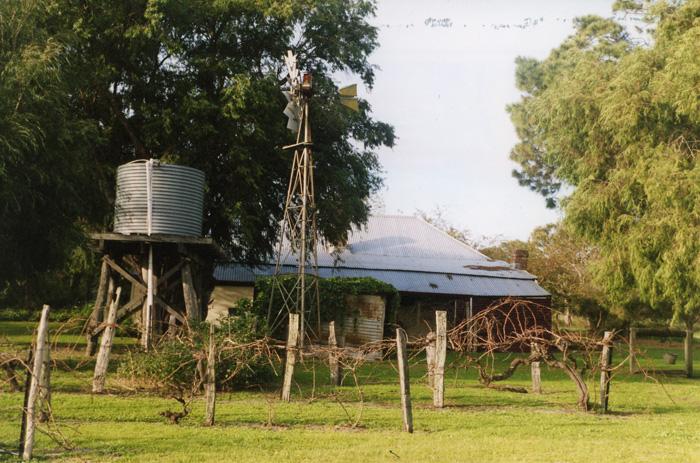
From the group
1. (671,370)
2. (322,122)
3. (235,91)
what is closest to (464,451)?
(235,91)

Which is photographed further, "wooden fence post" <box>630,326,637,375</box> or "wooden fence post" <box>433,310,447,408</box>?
"wooden fence post" <box>433,310,447,408</box>

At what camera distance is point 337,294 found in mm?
29219

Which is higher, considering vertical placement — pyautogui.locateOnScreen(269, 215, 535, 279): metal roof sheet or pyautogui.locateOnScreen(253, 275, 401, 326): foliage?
pyautogui.locateOnScreen(269, 215, 535, 279): metal roof sheet

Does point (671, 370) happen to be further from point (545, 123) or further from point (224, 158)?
point (224, 158)

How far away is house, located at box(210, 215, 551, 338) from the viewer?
35.0m

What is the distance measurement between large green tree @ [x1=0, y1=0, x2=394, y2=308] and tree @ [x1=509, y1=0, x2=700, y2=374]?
274 inches

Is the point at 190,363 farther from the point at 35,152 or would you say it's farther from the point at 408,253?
the point at 408,253

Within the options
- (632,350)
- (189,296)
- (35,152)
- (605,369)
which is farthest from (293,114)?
(632,350)

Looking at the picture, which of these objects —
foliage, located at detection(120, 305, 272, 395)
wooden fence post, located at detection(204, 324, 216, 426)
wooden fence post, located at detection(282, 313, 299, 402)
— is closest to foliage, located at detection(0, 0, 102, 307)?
foliage, located at detection(120, 305, 272, 395)

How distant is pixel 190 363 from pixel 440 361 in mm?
4866

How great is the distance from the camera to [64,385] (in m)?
16.8

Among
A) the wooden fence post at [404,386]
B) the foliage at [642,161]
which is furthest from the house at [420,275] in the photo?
the wooden fence post at [404,386]

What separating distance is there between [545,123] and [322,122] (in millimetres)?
9161

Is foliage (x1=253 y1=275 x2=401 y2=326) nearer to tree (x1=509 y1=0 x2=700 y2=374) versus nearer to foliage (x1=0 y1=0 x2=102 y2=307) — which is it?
tree (x1=509 y1=0 x2=700 y2=374)
